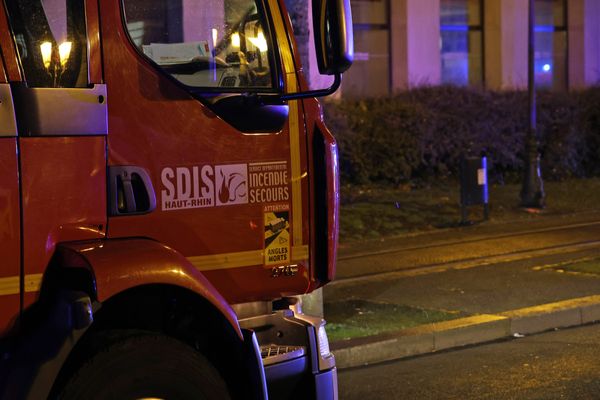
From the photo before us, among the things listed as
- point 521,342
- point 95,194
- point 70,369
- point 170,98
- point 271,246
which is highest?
point 170,98

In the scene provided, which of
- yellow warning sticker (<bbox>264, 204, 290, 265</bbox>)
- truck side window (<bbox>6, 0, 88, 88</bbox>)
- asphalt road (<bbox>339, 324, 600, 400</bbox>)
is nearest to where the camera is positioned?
truck side window (<bbox>6, 0, 88, 88</bbox>)

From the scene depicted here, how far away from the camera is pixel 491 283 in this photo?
36.6 ft

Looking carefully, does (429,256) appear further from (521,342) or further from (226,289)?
(226,289)

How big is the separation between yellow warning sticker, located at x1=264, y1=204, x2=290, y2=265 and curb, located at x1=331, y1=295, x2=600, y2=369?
3304 millimetres

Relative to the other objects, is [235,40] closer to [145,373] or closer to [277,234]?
[277,234]

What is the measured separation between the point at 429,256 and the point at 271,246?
851 centimetres

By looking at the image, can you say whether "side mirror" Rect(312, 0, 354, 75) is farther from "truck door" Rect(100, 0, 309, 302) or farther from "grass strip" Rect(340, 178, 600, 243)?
"grass strip" Rect(340, 178, 600, 243)

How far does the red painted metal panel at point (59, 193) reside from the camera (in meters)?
4.36

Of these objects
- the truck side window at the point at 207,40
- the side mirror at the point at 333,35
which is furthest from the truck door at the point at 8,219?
the side mirror at the point at 333,35

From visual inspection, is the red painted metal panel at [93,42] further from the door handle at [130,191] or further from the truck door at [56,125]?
the door handle at [130,191]

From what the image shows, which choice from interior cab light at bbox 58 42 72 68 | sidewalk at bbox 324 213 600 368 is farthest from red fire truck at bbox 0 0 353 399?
sidewalk at bbox 324 213 600 368

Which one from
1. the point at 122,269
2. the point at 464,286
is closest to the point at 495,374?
the point at 464,286

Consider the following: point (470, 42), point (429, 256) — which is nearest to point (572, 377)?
point (429, 256)

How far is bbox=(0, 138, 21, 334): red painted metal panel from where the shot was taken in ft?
14.0
